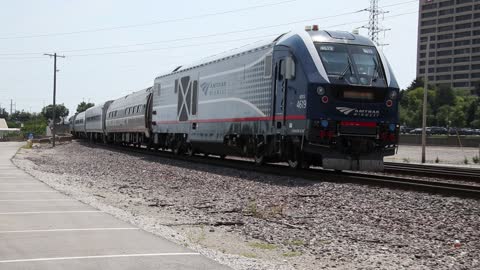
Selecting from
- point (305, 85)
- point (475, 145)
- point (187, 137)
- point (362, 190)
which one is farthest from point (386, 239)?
point (475, 145)

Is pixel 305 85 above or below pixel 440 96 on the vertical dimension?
below

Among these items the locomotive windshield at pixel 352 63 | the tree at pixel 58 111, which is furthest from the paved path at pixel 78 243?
the tree at pixel 58 111

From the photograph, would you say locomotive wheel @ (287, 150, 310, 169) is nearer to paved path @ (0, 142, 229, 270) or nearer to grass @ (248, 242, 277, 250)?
paved path @ (0, 142, 229, 270)

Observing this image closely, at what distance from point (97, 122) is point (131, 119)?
19717 millimetres

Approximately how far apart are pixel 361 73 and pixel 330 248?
9607 millimetres

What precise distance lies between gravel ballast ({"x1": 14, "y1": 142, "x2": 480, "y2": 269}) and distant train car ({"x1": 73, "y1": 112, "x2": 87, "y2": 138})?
2198 inches

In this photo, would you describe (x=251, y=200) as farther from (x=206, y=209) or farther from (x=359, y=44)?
(x=359, y=44)

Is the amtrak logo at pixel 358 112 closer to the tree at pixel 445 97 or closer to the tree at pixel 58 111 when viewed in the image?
the tree at pixel 445 97

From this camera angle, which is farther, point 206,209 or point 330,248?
point 206,209

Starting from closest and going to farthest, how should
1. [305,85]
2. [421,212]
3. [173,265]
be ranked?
[173,265]
[421,212]
[305,85]

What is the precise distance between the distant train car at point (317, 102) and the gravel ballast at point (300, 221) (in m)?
1.39

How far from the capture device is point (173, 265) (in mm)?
6324

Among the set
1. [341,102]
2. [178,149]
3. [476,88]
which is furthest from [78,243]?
[476,88]

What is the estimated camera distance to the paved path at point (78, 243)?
20.8 feet
